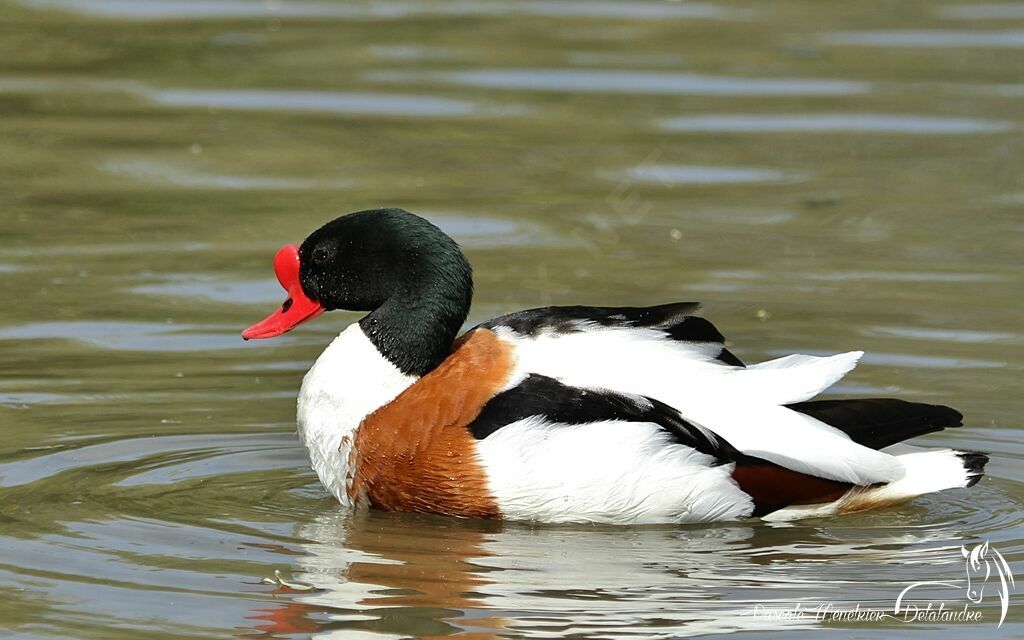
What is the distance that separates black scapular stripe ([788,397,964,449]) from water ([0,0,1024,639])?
0.32m

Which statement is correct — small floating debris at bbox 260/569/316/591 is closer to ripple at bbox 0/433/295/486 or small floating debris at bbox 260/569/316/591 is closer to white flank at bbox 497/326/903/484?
white flank at bbox 497/326/903/484

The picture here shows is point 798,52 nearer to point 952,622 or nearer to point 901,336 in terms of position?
point 901,336

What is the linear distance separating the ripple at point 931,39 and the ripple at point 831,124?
1769mm

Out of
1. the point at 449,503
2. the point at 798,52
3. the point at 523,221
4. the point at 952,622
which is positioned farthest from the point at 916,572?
the point at 798,52

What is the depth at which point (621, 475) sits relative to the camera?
23.2 ft

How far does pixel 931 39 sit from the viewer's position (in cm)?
1527

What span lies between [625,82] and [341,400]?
23.6 feet

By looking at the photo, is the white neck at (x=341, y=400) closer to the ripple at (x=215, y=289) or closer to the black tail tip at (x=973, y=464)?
the black tail tip at (x=973, y=464)

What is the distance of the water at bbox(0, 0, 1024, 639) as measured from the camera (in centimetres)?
651

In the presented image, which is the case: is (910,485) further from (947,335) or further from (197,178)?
(197,178)

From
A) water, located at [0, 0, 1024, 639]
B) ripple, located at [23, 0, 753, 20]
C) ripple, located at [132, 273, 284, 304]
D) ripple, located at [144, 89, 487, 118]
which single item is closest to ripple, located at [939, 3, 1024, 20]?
water, located at [0, 0, 1024, 639]

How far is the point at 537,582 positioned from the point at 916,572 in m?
1.28

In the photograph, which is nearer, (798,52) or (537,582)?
(537,582)

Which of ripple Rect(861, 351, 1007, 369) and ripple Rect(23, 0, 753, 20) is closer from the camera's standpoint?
ripple Rect(861, 351, 1007, 369)
